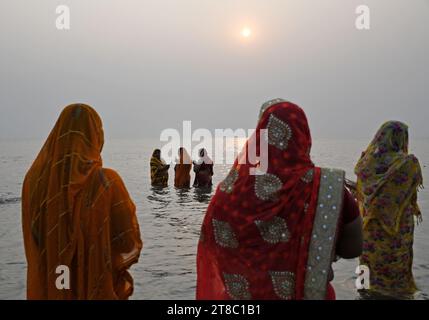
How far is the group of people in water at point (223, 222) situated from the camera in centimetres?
254

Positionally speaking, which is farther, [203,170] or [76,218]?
[203,170]

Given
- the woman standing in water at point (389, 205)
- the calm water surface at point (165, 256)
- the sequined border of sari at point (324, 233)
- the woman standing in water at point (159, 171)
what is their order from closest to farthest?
the sequined border of sari at point (324, 233) < the woman standing in water at point (389, 205) < the calm water surface at point (165, 256) < the woman standing in water at point (159, 171)

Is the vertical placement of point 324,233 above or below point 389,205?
above

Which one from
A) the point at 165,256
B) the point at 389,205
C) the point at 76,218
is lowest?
the point at 165,256

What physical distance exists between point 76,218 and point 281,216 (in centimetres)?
132

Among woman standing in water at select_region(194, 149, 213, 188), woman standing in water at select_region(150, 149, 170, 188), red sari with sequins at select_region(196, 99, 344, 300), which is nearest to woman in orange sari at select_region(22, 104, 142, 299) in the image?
red sari with sequins at select_region(196, 99, 344, 300)

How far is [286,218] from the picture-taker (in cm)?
254

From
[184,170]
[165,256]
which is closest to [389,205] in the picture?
[165,256]

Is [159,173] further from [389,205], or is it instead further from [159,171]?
[389,205]

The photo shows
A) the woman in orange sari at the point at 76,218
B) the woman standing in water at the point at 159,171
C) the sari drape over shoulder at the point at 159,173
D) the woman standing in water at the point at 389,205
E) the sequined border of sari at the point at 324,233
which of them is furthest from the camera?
the sari drape over shoulder at the point at 159,173

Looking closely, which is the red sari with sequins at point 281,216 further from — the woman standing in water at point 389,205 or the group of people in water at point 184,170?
the group of people in water at point 184,170

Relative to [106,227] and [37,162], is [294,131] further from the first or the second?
[37,162]

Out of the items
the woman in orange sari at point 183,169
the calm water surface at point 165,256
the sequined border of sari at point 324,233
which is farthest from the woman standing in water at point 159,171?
the sequined border of sari at point 324,233

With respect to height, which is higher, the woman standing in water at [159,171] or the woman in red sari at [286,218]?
the woman in red sari at [286,218]
